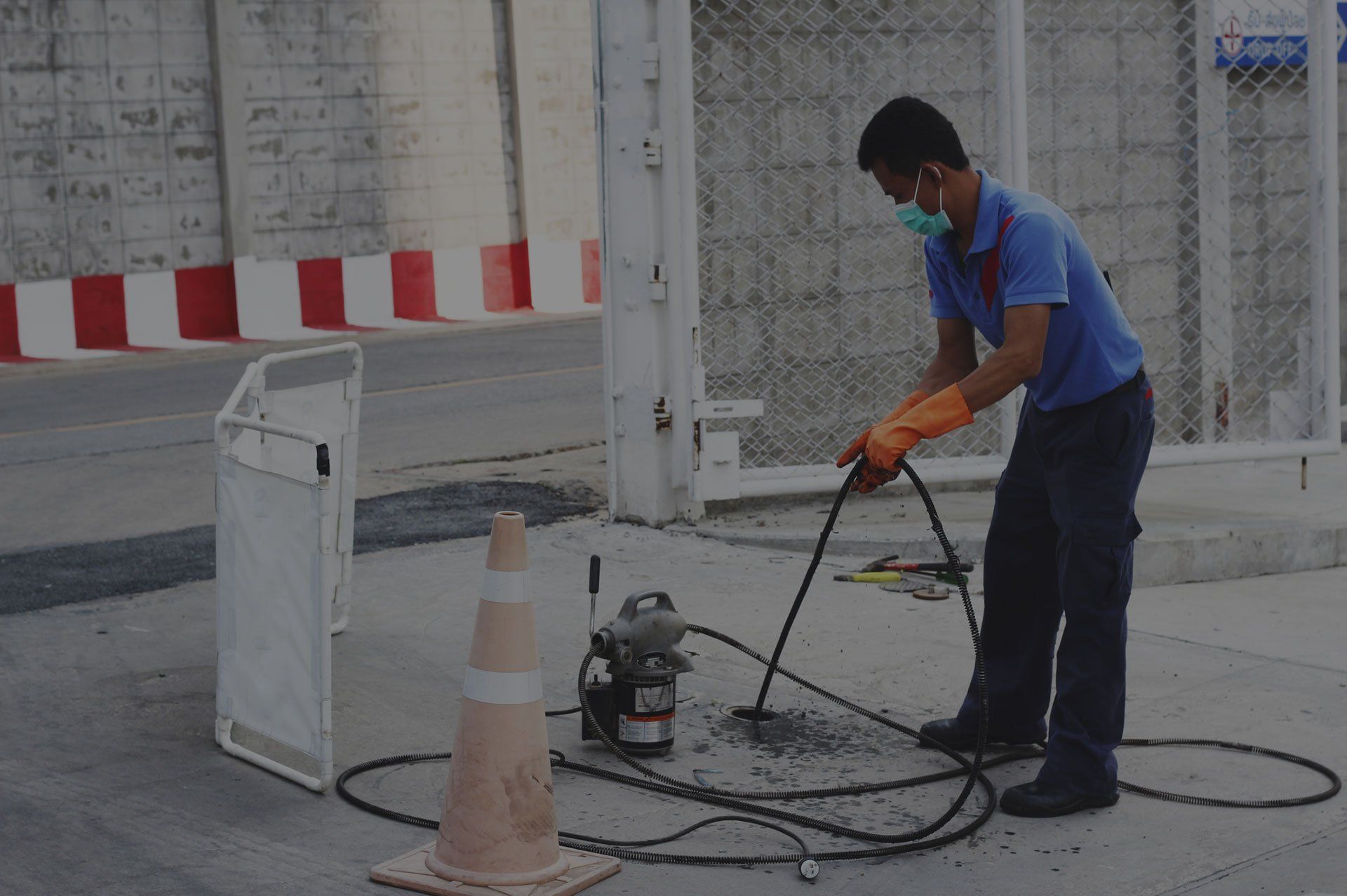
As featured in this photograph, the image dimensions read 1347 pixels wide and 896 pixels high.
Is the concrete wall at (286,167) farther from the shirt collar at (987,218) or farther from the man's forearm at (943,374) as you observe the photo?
the shirt collar at (987,218)

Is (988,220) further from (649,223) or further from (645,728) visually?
(649,223)

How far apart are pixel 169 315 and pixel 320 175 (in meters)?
2.07

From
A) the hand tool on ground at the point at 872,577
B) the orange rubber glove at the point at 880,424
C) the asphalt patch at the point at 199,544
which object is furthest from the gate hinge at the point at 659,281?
the orange rubber glove at the point at 880,424

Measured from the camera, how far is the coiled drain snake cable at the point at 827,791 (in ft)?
13.5

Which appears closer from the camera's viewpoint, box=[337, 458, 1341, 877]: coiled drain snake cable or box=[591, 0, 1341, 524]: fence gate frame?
box=[337, 458, 1341, 877]: coiled drain snake cable

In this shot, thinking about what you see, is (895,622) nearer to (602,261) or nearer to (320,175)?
(602,261)

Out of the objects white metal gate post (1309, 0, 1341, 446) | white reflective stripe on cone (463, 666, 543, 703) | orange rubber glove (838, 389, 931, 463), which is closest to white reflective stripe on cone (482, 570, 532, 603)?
white reflective stripe on cone (463, 666, 543, 703)

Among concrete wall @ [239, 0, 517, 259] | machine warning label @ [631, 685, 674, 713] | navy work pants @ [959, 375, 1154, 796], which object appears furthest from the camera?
concrete wall @ [239, 0, 517, 259]

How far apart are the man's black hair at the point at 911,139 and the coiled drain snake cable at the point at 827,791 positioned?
763 millimetres

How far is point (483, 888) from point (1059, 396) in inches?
73.2

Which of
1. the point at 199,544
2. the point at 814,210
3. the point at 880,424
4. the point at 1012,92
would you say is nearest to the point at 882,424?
the point at 880,424

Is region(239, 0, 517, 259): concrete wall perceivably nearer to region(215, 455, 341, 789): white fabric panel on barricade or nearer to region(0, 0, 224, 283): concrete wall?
region(0, 0, 224, 283): concrete wall

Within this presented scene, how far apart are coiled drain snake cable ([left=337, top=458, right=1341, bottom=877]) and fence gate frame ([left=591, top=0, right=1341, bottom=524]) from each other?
7.35 ft

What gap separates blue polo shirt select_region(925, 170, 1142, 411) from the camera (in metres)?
4.28
